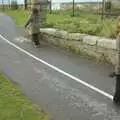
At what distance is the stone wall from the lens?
13.3 metres

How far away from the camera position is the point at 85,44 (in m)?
15.1

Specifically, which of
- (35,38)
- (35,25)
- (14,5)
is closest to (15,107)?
(35,38)

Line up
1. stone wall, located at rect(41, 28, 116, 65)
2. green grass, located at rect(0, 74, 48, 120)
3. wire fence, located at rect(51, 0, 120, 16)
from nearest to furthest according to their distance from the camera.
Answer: green grass, located at rect(0, 74, 48, 120) → stone wall, located at rect(41, 28, 116, 65) → wire fence, located at rect(51, 0, 120, 16)

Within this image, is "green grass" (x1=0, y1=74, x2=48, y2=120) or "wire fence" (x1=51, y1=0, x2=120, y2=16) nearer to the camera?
"green grass" (x1=0, y1=74, x2=48, y2=120)

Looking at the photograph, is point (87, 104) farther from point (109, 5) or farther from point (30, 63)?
point (109, 5)

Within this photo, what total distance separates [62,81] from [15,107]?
9.58 ft

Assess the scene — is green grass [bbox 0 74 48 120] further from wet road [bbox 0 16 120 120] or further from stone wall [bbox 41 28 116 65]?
stone wall [bbox 41 28 116 65]

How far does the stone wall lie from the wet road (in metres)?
0.27

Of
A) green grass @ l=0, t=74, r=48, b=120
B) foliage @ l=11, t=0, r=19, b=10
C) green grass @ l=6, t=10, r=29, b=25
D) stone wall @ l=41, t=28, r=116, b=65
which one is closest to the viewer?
green grass @ l=0, t=74, r=48, b=120

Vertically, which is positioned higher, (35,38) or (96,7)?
(96,7)

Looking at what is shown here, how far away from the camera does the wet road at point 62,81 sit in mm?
8773

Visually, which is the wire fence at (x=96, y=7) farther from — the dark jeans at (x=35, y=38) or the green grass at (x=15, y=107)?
the green grass at (x=15, y=107)

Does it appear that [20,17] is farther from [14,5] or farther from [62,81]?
[62,81]

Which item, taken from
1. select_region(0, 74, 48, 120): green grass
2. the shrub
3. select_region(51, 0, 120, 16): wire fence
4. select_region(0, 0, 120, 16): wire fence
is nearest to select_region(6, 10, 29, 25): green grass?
select_region(0, 0, 120, 16): wire fence
